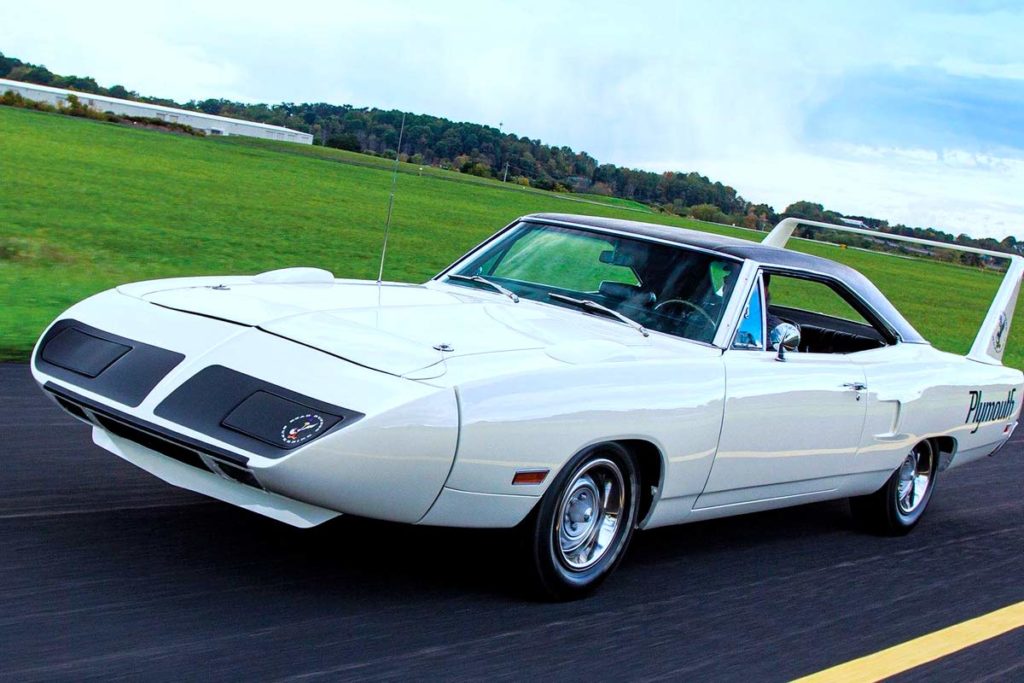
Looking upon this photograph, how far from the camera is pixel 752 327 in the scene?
18.3ft

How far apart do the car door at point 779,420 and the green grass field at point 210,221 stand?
→ 2068 millimetres

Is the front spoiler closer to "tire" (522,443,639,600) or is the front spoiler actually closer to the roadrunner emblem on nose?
the roadrunner emblem on nose

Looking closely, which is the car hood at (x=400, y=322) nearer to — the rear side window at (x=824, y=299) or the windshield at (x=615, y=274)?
the windshield at (x=615, y=274)

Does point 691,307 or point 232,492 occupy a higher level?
point 691,307

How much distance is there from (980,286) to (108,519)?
5291 centimetres

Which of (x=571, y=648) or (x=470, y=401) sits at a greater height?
(x=470, y=401)

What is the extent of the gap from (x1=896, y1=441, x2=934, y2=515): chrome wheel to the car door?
90 centimetres

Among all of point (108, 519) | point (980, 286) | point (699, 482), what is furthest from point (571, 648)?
point (980, 286)

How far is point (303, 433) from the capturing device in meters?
3.81

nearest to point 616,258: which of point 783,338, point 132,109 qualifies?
point 783,338

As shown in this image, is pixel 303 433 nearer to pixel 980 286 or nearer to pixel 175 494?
pixel 175 494

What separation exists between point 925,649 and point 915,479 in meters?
2.13

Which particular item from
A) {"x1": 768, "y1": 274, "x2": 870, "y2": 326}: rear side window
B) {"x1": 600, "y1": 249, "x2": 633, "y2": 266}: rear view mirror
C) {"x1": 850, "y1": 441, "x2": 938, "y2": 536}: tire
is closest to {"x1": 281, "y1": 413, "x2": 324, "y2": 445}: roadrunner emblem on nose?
{"x1": 600, "y1": 249, "x2": 633, "y2": 266}: rear view mirror

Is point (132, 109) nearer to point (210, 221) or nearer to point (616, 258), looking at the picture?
point (210, 221)
